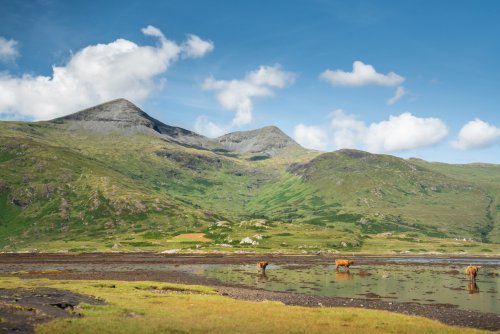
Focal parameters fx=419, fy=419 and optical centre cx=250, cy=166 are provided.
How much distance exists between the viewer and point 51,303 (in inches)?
1690

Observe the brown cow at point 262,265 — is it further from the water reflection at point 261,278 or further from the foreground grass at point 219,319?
the foreground grass at point 219,319

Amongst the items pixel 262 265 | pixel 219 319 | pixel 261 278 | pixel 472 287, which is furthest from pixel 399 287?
pixel 219 319

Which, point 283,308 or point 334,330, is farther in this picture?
point 283,308

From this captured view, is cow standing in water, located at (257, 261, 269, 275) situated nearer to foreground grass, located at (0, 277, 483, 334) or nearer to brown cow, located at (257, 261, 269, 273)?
brown cow, located at (257, 261, 269, 273)

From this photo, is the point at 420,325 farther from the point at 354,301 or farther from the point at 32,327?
the point at 32,327

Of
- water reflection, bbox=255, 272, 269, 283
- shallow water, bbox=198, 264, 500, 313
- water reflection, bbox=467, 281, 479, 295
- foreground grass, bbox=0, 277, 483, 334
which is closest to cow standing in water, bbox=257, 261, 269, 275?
water reflection, bbox=255, 272, 269, 283

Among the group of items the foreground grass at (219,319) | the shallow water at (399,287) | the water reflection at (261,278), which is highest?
the foreground grass at (219,319)

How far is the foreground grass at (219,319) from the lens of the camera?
33688mm

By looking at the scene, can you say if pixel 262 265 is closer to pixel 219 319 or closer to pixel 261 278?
pixel 261 278

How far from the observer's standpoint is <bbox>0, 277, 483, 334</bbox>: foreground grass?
3369 centimetres

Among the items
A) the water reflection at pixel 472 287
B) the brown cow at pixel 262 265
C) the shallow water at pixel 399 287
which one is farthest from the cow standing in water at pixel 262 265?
the water reflection at pixel 472 287

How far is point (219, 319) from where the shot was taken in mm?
39438

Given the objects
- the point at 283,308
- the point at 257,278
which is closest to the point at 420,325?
the point at 283,308

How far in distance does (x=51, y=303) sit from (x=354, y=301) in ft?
135
